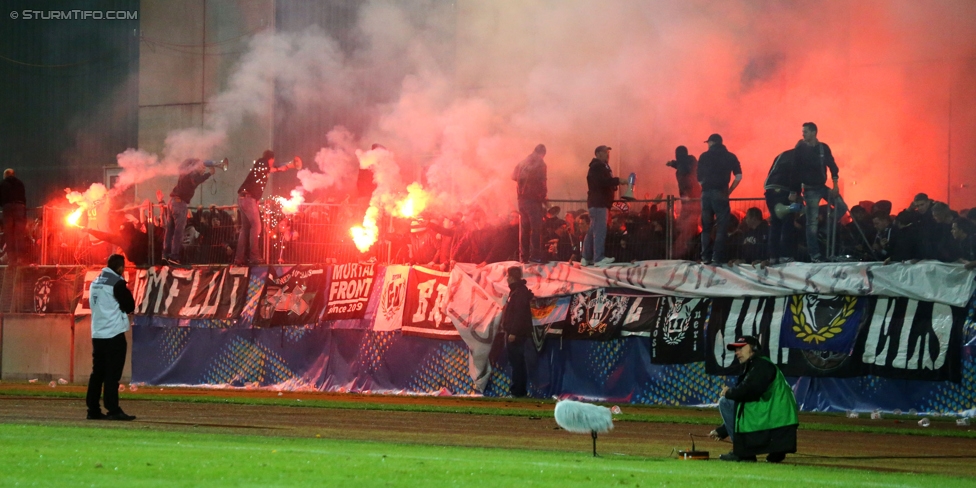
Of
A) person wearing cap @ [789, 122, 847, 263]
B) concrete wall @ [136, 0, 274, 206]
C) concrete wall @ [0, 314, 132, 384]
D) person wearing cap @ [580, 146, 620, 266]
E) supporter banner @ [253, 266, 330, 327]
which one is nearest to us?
person wearing cap @ [789, 122, 847, 263]

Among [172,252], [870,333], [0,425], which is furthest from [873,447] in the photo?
[172,252]

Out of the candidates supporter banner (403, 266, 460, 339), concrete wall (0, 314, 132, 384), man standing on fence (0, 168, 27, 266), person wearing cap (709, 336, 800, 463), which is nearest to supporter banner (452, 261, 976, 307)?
supporter banner (403, 266, 460, 339)

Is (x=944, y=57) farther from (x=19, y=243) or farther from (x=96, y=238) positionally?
(x=19, y=243)

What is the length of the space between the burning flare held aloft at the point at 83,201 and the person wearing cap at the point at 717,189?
13.0 m

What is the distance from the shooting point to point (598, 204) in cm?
1814

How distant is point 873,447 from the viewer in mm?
12367

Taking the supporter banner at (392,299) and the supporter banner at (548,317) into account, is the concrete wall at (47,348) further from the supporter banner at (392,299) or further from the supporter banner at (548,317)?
the supporter banner at (548,317)

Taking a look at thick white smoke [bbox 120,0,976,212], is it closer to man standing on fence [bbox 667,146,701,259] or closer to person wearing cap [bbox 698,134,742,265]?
man standing on fence [bbox 667,146,701,259]

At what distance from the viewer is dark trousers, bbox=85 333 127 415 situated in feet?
44.6

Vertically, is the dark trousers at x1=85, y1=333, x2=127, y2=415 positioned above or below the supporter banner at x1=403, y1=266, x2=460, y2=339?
below

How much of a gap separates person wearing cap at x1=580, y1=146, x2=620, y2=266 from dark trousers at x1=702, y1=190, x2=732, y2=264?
1451 millimetres

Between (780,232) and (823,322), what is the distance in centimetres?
146

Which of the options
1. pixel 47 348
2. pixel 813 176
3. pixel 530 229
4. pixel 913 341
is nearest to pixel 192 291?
pixel 47 348

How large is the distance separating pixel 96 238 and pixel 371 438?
1333 cm
